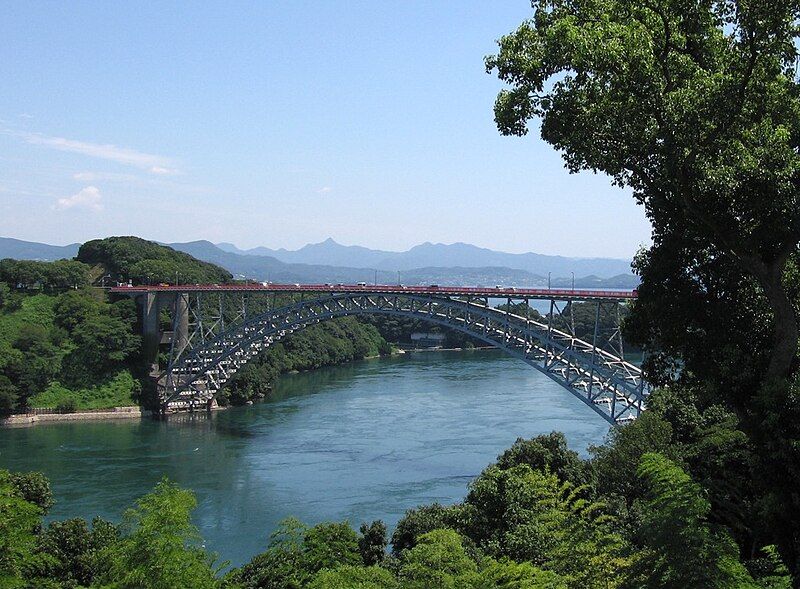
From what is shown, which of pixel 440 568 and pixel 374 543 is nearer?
pixel 440 568

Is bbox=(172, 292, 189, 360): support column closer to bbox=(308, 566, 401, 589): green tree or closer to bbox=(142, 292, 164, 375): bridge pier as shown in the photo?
bbox=(142, 292, 164, 375): bridge pier

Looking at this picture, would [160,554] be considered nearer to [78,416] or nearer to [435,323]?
[435,323]

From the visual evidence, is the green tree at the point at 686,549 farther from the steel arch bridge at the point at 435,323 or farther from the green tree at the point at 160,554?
the steel arch bridge at the point at 435,323

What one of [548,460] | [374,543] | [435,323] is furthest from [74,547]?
[435,323]

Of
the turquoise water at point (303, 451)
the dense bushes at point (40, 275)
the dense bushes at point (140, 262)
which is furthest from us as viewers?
the dense bushes at point (140, 262)

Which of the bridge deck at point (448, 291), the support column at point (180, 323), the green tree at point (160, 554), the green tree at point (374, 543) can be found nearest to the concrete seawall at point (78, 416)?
the support column at point (180, 323)

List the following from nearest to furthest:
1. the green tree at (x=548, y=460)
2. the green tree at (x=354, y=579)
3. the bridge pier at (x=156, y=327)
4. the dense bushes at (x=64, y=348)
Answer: the green tree at (x=354, y=579) → the green tree at (x=548, y=460) → the dense bushes at (x=64, y=348) → the bridge pier at (x=156, y=327)

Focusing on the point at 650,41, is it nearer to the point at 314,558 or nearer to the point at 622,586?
the point at 622,586
